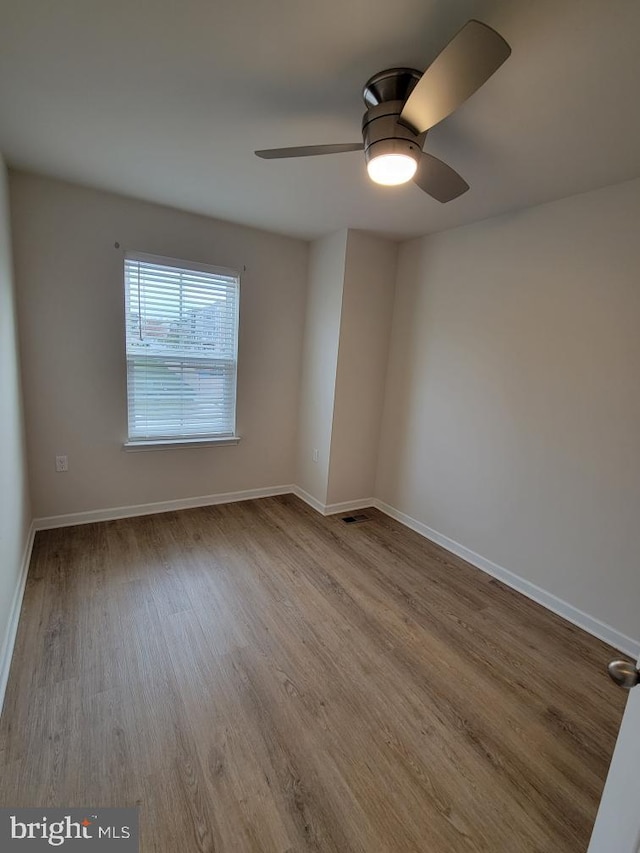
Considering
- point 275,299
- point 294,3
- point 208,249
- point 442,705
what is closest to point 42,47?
point 294,3

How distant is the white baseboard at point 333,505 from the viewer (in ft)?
11.4

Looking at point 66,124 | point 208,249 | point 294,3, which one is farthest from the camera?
point 208,249

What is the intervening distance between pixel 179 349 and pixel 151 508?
1338 millimetres

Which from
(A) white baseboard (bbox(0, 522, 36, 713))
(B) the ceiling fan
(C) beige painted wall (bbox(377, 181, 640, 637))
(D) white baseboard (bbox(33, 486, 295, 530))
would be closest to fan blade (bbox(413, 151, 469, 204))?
(B) the ceiling fan

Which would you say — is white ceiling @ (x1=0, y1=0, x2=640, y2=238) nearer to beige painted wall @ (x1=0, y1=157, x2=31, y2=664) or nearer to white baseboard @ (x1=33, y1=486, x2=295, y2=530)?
beige painted wall @ (x1=0, y1=157, x2=31, y2=664)

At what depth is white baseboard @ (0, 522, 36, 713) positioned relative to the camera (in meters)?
1.57

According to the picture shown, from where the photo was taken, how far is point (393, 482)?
350 cm

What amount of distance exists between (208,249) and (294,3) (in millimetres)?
2157

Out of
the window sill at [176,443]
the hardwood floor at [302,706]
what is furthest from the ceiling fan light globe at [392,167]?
the window sill at [176,443]

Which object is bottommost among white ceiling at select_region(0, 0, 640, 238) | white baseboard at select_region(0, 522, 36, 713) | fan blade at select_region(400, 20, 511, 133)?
white baseboard at select_region(0, 522, 36, 713)

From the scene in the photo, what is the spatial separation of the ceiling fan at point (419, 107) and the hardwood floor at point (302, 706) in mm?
2133

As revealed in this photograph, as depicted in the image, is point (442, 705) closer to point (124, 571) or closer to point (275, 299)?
point (124, 571)

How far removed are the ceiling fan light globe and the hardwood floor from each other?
6.91ft

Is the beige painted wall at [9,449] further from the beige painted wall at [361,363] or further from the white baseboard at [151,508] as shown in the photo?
the beige painted wall at [361,363]
